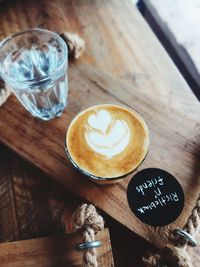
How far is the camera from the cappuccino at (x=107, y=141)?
595 millimetres

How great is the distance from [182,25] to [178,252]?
27.4 inches

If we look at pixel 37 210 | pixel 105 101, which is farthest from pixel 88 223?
pixel 105 101

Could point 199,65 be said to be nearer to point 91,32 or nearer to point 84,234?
point 91,32

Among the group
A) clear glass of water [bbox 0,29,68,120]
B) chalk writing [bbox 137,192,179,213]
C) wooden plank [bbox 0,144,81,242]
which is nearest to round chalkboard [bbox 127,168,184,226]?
chalk writing [bbox 137,192,179,213]

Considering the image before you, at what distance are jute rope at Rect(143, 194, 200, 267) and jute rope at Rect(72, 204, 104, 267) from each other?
3.8 inches

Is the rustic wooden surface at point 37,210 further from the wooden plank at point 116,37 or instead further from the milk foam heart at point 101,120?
the wooden plank at point 116,37

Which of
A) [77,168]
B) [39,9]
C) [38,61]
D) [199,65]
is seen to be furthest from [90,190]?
[39,9]

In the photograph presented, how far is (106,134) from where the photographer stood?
64 cm

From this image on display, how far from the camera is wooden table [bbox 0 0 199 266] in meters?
0.62

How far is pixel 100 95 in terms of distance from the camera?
2.43 ft

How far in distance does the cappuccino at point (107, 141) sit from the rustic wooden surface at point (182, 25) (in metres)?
0.32

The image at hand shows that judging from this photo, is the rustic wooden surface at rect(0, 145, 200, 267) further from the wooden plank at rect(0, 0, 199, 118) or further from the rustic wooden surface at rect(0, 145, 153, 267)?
the wooden plank at rect(0, 0, 199, 118)

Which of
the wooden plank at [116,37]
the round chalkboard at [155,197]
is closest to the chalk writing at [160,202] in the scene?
the round chalkboard at [155,197]

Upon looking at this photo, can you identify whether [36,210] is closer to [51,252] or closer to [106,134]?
[51,252]
